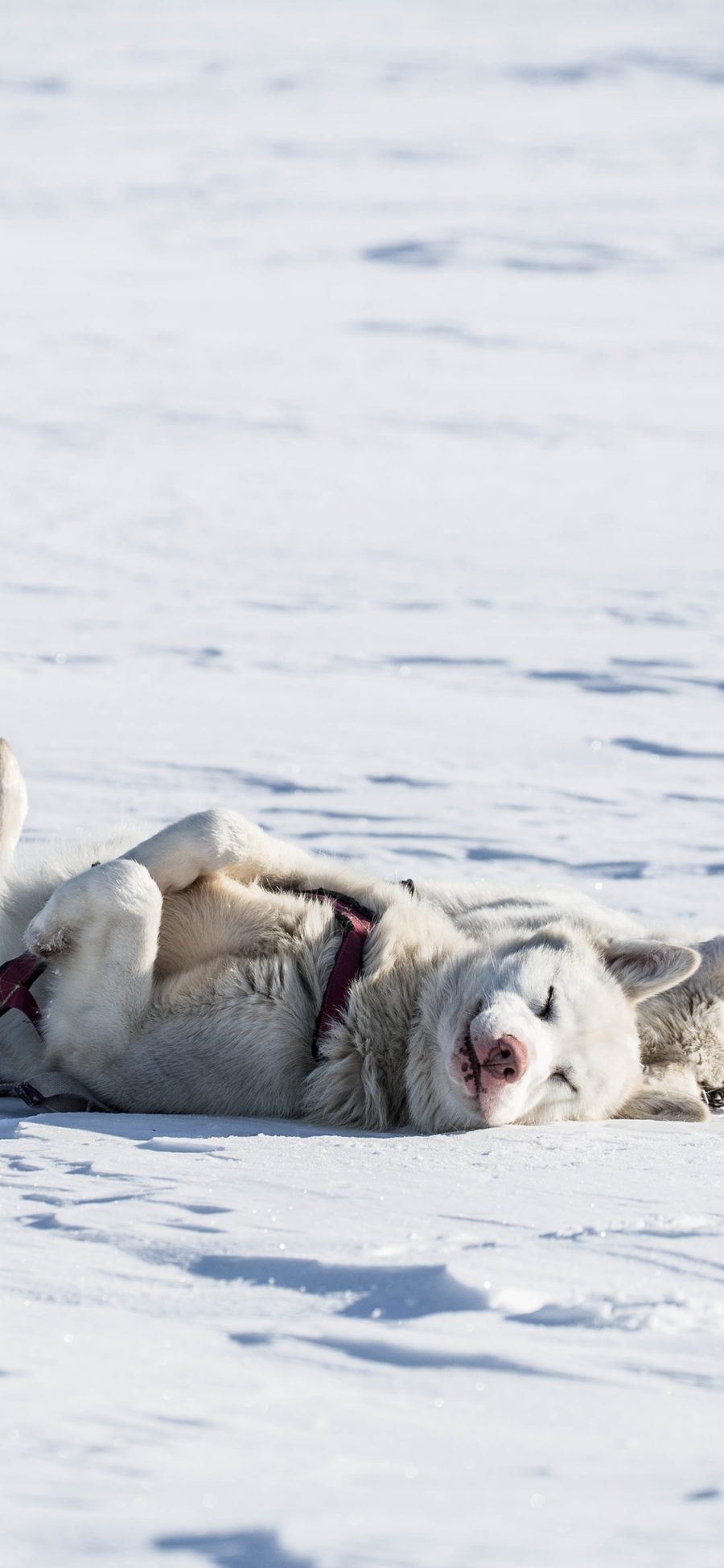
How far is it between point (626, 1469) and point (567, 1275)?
56 cm

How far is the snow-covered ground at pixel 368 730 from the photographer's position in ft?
5.41

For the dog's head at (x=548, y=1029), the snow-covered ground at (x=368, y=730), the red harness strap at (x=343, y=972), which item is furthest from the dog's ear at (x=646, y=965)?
the red harness strap at (x=343, y=972)

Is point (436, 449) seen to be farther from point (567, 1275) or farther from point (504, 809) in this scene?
point (567, 1275)

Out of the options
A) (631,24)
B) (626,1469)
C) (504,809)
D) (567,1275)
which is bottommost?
(504,809)

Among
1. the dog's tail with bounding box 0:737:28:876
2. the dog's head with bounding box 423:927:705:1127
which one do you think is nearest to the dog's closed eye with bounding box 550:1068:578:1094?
the dog's head with bounding box 423:927:705:1127

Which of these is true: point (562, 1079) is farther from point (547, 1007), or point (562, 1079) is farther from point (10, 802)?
point (10, 802)

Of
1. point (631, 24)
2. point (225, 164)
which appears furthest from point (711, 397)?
point (631, 24)

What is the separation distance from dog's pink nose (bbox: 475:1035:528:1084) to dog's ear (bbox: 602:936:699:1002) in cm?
45

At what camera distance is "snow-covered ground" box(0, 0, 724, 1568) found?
165 cm

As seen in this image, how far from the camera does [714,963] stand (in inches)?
161

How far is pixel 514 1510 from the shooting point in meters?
1.53

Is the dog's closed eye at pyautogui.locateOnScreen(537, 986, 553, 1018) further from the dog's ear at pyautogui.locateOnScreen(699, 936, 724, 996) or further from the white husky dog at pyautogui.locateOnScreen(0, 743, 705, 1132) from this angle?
the dog's ear at pyautogui.locateOnScreen(699, 936, 724, 996)

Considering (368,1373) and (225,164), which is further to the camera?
(225,164)

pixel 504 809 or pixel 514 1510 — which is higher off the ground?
pixel 514 1510
